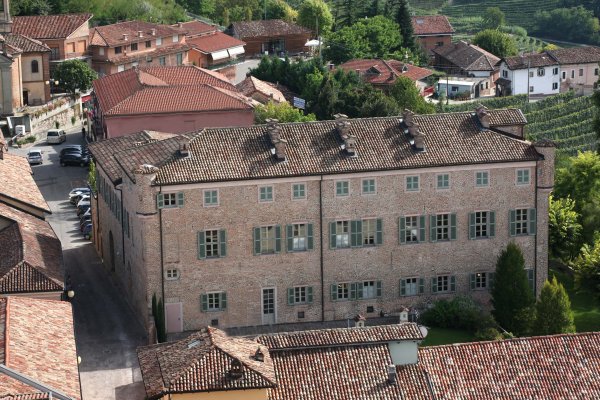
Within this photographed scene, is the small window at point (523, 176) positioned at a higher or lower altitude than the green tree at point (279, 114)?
higher

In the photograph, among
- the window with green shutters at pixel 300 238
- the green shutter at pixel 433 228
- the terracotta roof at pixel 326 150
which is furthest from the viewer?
the green shutter at pixel 433 228

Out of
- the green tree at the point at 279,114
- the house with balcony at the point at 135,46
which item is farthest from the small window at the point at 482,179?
the house with balcony at the point at 135,46

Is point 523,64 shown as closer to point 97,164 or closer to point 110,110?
point 110,110

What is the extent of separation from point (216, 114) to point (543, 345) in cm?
4045

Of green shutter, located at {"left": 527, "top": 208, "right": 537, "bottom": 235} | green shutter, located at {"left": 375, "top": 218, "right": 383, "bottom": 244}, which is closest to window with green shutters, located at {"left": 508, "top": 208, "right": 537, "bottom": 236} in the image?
green shutter, located at {"left": 527, "top": 208, "right": 537, "bottom": 235}

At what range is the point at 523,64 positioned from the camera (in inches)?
5300

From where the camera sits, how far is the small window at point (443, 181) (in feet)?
220

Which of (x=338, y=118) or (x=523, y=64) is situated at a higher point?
(x=338, y=118)

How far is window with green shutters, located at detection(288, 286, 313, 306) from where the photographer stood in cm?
6631

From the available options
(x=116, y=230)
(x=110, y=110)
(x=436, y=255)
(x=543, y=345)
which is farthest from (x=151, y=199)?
(x=110, y=110)

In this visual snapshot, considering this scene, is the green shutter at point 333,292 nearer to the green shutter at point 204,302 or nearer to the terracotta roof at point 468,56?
the green shutter at point 204,302

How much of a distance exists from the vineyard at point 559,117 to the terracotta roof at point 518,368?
217 ft

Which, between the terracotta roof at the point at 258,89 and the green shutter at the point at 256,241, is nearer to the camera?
the green shutter at the point at 256,241

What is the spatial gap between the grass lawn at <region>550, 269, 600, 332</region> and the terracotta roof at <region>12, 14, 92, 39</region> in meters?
56.0
